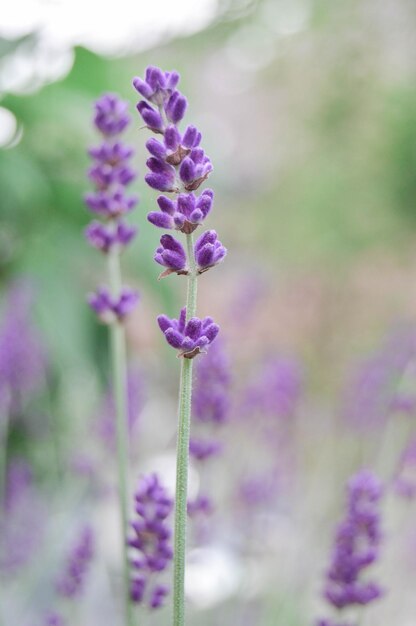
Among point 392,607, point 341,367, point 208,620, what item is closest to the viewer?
point 208,620

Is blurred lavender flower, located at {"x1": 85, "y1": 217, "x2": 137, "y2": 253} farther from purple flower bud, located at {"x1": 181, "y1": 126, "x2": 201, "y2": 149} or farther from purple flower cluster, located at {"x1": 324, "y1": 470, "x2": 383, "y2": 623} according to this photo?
purple flower cluster, located at {"x1": 324, "y1": 470, "x2": 383, "y2": 623}

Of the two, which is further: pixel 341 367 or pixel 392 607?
pixel 341 367

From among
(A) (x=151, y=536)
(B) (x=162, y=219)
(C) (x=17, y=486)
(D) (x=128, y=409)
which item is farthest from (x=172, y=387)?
(B) (x=162, y=219)

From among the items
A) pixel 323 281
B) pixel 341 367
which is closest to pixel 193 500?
pixel 341 367

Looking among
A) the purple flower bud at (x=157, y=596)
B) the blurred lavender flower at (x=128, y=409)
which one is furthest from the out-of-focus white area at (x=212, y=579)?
the purple flower bud at (x=157, y=596)

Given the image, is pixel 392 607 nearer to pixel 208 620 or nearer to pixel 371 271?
pixel 208 620

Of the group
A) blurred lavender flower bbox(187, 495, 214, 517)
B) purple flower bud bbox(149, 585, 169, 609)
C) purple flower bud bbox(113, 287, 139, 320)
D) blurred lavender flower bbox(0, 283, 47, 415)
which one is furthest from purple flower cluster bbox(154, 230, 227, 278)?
blurred lavender flower bbox(0, 283, 47, 415)

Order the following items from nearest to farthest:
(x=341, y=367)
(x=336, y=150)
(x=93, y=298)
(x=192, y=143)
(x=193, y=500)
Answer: (x=192, y=143) < (x=93, y=298) < (x=193, y=500) < (x=341, y=367) < (x=336, y=150)
